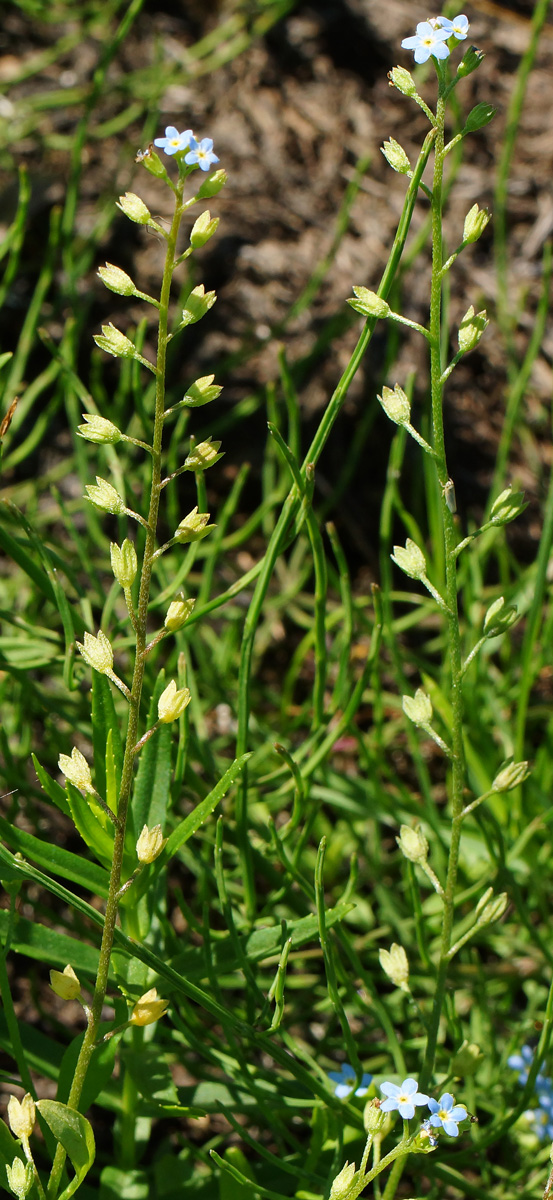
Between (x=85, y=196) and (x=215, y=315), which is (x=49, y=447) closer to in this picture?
(x=215, y=315)

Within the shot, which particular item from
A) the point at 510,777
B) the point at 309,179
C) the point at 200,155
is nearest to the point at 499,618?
the point at 510,777

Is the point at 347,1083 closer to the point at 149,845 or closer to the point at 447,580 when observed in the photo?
the point at 149,845

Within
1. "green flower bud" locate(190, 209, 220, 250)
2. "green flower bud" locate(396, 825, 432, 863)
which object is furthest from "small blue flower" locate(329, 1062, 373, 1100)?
"green flower bud" locate(190, 209, 220, 250)

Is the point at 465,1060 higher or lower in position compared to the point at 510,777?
lower

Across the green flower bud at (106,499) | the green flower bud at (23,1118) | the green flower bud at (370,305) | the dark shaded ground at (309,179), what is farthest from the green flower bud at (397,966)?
the dark shaded ground at (309,179)

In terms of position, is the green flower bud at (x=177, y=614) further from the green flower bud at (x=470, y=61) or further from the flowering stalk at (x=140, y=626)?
the green flower bud at (x=470, y=61)

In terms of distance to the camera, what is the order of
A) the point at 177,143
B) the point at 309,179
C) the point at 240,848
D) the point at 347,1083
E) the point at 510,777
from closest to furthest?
the point at 177,143
the point at 510,777
the point at 347,1083
the point at 240,848
the point at 309,179

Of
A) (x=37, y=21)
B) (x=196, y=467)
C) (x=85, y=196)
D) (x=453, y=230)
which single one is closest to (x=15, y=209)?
(x=85, y=196)
